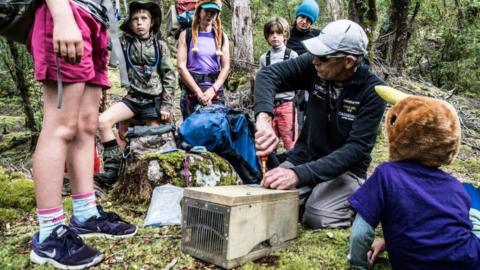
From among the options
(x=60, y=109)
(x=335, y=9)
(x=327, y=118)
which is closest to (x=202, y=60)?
(x=327, y=118)

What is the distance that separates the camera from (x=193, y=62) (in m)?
5.09

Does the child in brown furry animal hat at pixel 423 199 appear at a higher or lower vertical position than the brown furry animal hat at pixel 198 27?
lower

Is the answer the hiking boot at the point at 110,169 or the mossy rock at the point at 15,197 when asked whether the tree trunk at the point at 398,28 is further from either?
the mossy rock at the point at 15,197

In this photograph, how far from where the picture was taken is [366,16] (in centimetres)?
621

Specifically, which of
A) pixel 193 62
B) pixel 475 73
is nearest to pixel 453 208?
pixel 193 62

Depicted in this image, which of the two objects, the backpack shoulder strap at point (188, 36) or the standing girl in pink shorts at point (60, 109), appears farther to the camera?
the backpack shoulder strap at point (188, 36)

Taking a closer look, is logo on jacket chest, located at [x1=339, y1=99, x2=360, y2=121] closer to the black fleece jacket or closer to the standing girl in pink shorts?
the black fleece jacket

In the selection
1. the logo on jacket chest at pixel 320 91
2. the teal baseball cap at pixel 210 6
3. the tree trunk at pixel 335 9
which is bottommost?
the logo on jacket chest at pixel 320 91

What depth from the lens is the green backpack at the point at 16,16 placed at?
2174 mm

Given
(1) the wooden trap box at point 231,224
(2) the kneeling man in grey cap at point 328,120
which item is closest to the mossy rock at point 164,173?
(2) the kneeling man in grey cap at point 328,120

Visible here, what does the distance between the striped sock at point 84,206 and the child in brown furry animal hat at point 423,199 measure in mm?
1633

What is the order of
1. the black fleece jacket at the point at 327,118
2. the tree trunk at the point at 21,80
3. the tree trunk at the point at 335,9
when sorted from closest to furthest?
1. the black fleece jacket at the point at 327,118
2. the tree trunk at the point at 21,80
3. the tree trunk at the point at 335,9

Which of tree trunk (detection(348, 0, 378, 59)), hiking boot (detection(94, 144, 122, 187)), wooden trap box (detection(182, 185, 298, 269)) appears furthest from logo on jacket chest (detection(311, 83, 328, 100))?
tree trunk (detection(348, 0, 378, 59))

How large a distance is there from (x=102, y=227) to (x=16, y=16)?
1.36 metres
